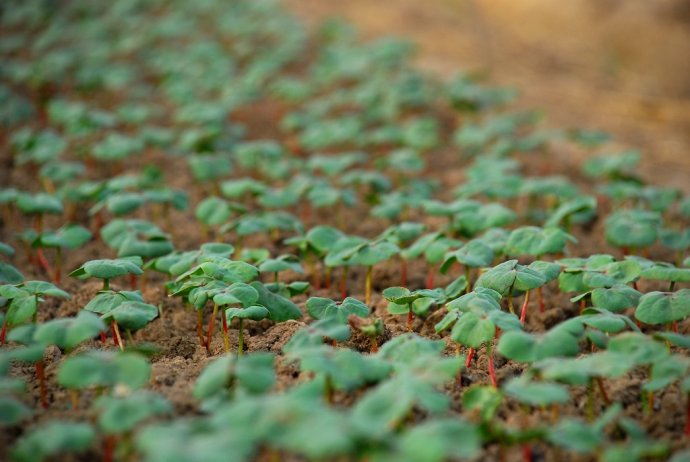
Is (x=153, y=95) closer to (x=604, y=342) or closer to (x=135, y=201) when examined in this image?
(x=135, y=201)

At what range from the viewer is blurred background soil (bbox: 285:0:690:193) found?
597cm

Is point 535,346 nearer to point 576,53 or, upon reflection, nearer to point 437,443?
point 437,443

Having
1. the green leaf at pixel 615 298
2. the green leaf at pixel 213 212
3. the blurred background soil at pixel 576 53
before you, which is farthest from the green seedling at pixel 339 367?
the blurred background soil at pixel 576 53

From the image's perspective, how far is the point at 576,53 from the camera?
8.74m

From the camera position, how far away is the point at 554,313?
116 inches

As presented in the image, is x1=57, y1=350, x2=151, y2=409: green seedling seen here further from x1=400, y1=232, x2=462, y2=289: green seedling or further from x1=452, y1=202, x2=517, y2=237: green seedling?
x1=452, y1=202, x2=517, y2=237: green seedling

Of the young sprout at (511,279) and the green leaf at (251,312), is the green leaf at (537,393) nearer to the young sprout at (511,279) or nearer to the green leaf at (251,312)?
the young sprout at (511,279)

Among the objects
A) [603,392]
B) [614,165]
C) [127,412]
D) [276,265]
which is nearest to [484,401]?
[603,392]

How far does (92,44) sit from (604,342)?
632 centimetres

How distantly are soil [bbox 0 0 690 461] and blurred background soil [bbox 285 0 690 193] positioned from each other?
0.02m

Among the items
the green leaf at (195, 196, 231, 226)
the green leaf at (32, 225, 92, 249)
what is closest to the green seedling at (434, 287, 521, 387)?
the green leaf at (195, 196, 231, 226)

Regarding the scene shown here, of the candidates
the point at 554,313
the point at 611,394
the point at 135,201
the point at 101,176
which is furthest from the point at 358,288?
the point at 101,176

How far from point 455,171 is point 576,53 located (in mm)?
4623

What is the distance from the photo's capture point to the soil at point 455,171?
2.26 metres
